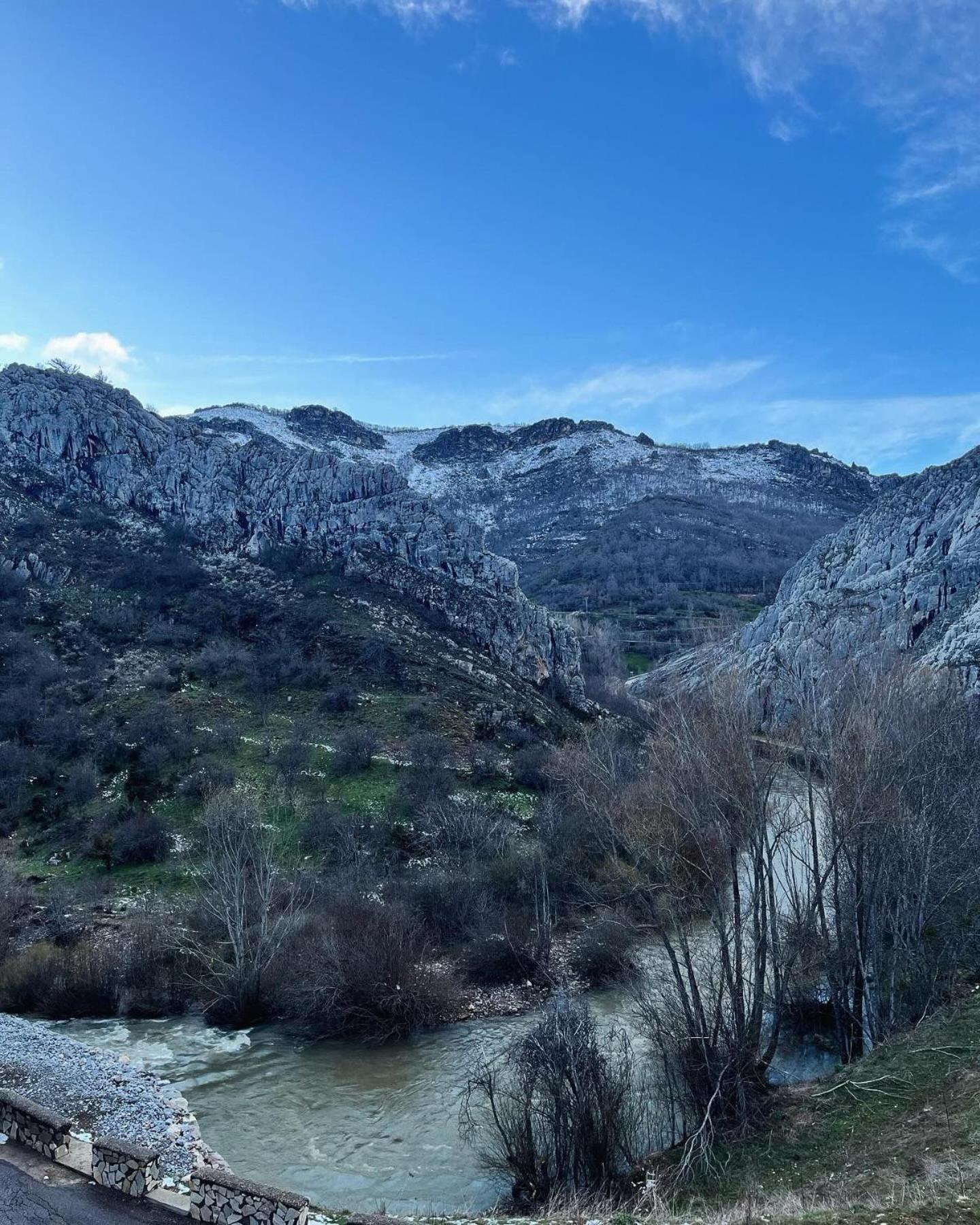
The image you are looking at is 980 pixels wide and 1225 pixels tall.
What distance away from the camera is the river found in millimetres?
12133

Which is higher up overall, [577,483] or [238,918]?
[577,483]

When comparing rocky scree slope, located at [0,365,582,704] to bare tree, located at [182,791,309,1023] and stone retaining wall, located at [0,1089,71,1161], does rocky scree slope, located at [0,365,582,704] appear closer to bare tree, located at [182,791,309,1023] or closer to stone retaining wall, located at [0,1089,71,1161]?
bare tree, located at [182,791,309,1023]

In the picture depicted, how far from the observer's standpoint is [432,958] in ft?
67.6

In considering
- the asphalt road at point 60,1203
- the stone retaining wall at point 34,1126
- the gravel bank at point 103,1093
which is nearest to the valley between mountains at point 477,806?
the gravel bank at point 103,1093

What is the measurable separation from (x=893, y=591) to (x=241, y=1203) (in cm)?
4998

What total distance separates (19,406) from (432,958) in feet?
202

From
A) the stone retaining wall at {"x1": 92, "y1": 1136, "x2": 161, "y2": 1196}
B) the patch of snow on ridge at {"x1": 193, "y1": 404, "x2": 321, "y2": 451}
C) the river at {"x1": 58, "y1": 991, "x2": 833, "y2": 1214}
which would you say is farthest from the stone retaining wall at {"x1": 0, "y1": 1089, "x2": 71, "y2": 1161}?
the patch of snow on ridge at {"x1": 193, "y1": 404, "x2": 321, "y2": 451}

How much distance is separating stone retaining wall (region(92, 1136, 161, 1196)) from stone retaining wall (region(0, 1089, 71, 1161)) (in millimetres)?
806

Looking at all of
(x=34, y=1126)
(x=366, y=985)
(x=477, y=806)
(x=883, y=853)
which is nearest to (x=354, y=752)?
(x=477, y=806)

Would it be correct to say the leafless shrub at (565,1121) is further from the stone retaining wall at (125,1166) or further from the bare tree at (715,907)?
the stone retaining wall at (125,1166)

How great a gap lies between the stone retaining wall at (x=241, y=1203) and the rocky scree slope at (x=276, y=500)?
4500cm

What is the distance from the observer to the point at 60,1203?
8.16 metres

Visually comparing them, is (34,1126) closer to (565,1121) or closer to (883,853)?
(565,1121)

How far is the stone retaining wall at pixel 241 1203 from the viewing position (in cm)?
759
